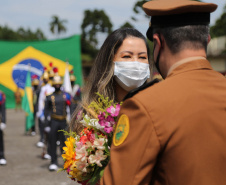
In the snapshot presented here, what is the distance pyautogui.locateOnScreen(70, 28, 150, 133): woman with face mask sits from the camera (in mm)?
2750

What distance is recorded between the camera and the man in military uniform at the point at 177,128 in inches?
49.9

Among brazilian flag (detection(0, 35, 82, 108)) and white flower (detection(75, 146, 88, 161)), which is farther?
brazilian flag (detection(0, 35, 82, 108))

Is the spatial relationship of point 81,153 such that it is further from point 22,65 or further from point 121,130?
point 22,65

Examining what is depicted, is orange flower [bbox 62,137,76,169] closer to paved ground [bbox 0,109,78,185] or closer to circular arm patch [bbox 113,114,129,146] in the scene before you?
circular arm patch [bbox 113,114,129,146]

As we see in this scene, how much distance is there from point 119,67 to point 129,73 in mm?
86

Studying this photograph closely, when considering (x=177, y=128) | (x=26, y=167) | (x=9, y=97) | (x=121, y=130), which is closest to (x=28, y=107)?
(x=26, y=167)

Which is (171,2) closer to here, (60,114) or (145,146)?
(145,146)

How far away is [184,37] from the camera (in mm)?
1393

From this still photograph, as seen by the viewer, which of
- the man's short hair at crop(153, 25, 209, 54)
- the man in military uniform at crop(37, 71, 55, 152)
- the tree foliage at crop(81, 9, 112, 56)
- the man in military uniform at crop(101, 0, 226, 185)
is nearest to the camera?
the man in military uniform at crop(101, 0, 226, 185)

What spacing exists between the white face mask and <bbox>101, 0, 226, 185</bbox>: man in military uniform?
1.32 meters

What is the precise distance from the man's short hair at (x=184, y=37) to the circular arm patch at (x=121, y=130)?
32 cm

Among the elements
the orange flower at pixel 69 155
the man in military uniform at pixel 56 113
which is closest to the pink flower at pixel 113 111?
the orange flower at pixel 69 155

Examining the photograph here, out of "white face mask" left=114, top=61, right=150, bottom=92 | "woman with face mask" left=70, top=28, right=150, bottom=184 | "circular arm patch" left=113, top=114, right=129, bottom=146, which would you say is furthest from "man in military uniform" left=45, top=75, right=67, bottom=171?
"circular arm patch" left=113, top=114, right=129, bottom=146

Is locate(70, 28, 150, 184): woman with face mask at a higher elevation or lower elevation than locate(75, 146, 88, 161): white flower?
higher
